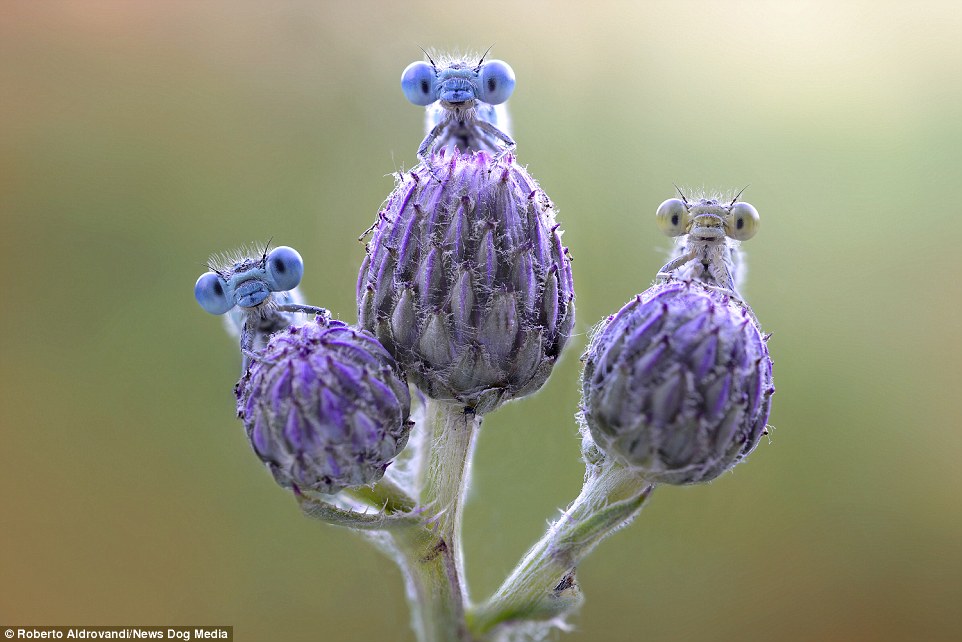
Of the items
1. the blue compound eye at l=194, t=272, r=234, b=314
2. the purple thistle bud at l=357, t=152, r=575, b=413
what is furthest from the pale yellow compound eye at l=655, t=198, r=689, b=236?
the blue compound eye at l=194, t=272, r=234, b=314

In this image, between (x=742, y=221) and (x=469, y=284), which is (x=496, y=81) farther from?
(x=469, y=284)

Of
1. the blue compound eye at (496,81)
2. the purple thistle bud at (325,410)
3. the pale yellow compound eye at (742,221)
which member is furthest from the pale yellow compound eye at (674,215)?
the purple thistle bud at (325,410)

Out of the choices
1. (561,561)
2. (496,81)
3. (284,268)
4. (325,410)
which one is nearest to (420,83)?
(496,81)

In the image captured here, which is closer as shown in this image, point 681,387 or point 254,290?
point 681,387

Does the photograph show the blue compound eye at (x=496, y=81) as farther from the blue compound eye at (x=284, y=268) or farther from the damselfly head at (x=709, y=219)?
the blue compound eye at (x=284, y=268)

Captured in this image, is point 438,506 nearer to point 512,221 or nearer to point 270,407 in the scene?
point 270,407
